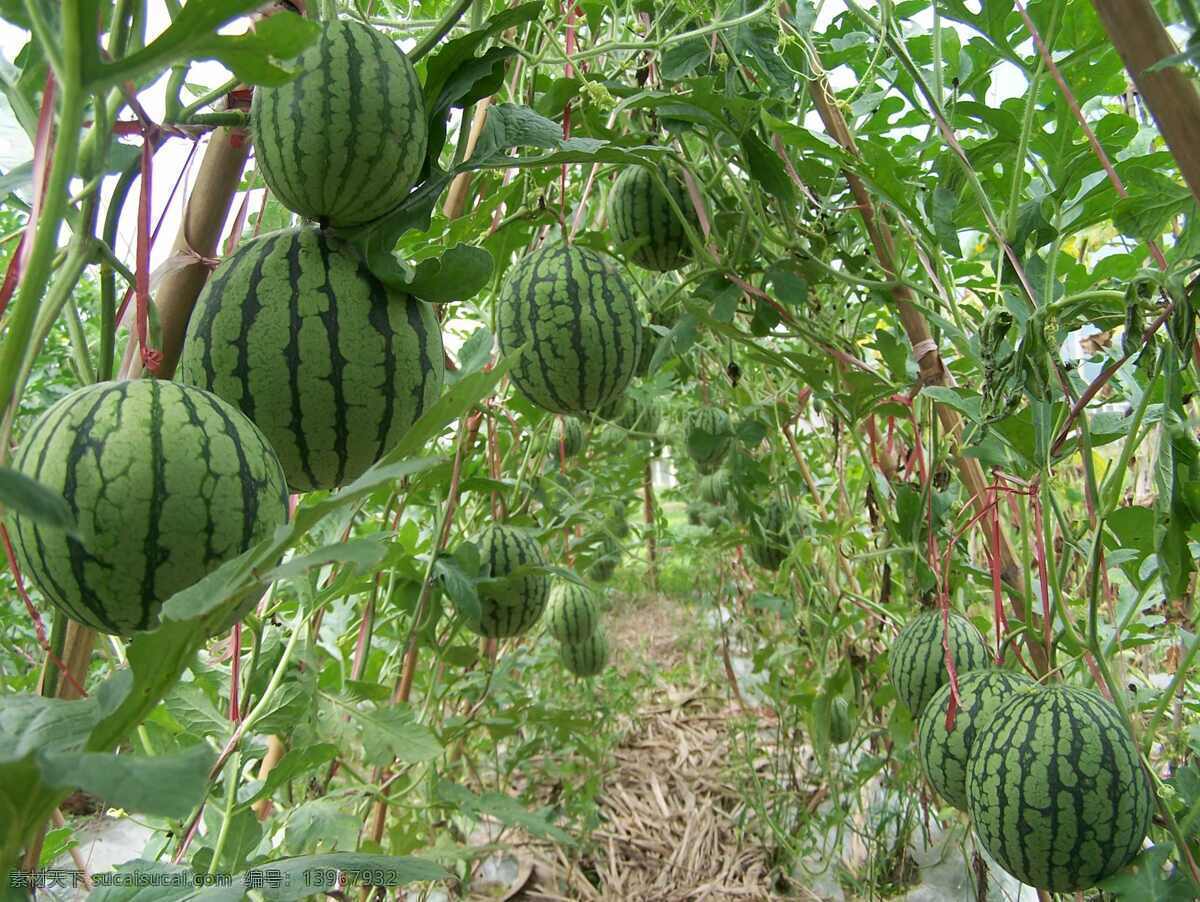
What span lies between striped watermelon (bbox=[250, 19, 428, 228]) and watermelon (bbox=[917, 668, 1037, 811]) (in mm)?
1080

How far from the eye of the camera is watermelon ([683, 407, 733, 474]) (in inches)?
89.1

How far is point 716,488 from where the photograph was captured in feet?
11.0

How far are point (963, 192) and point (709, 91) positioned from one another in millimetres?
494

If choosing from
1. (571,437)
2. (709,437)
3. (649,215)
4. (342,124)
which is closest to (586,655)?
(571,437)

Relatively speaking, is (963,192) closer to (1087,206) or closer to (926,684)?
(1087,206)

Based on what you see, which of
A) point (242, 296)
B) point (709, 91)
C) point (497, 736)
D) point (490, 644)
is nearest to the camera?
point (242, 296)

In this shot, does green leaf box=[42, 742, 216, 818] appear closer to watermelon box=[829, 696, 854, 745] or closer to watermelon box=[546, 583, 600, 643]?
watermelon box=[546, 583, 600, 643]

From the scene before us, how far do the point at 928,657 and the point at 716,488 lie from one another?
6.07ft

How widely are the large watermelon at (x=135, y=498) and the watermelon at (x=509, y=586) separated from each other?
119 cm

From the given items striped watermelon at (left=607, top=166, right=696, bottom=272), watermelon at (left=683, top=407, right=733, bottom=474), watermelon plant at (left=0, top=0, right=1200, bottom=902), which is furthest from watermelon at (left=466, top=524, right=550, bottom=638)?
striped watermelon at (left=607, top=166, right=696, bottom=272)

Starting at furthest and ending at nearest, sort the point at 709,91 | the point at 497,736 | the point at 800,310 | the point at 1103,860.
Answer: the point at 497,736 → the point at 800,310 → the point at 709,91 → the point at 1103,860

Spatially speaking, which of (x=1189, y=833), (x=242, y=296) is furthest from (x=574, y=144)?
(x=1189, y=833)

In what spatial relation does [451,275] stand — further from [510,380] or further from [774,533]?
[774,533]

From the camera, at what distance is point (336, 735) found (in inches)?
54.1
